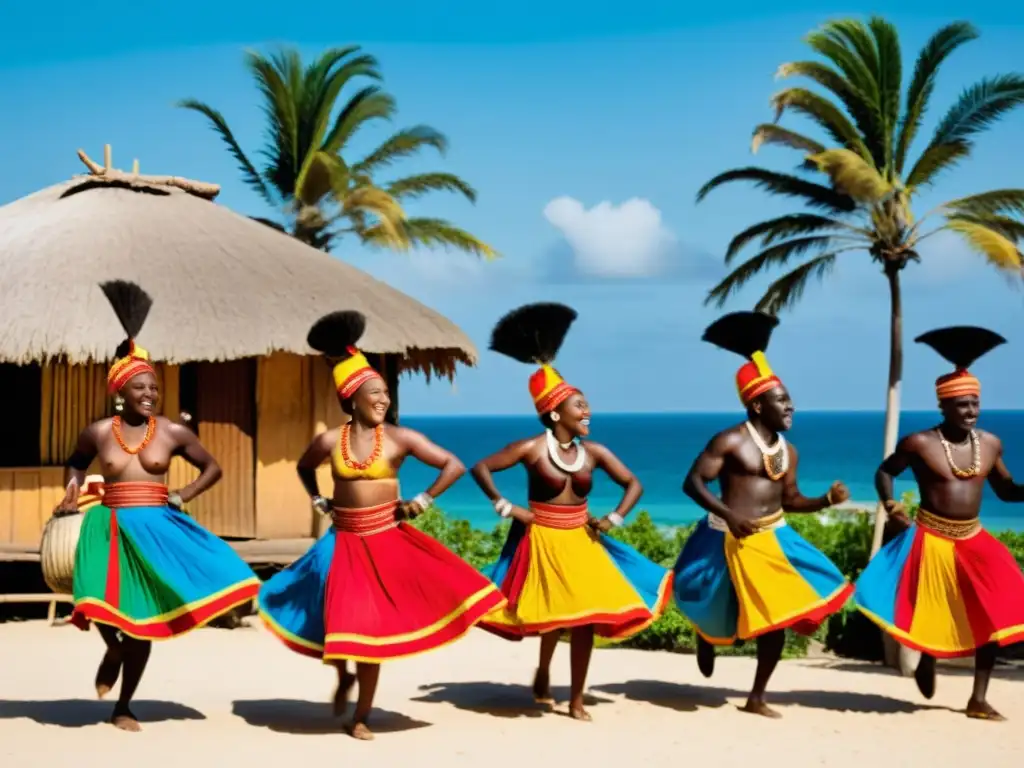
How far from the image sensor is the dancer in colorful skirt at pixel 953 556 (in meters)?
7.89

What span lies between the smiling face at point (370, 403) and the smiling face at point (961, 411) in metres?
2.97

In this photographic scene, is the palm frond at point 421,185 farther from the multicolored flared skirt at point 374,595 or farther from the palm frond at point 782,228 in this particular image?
the multicolored flared skirt at point 374,595

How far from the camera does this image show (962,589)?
7.95m

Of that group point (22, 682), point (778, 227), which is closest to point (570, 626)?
point (22, 682)

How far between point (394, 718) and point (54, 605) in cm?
594

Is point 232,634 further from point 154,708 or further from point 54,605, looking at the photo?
point 154,708

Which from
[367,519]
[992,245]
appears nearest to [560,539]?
[367,519]

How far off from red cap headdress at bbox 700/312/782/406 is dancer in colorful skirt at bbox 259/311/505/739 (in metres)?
1.67

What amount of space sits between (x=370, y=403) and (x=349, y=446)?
24 cm

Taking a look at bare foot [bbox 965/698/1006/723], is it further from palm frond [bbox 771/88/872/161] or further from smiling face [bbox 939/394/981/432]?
palm frond [bbox 771/88/872/161]

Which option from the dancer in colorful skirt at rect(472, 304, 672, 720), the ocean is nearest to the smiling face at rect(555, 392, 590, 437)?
the dancer in colorful skirt at rect(472, 304, 672, 720)

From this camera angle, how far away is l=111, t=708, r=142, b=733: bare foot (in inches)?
294

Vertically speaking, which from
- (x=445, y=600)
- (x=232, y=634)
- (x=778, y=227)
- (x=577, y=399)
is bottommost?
(x=232, y=634)

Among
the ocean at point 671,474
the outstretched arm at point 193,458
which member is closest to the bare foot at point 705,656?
the outstretched arm at point 193,458
